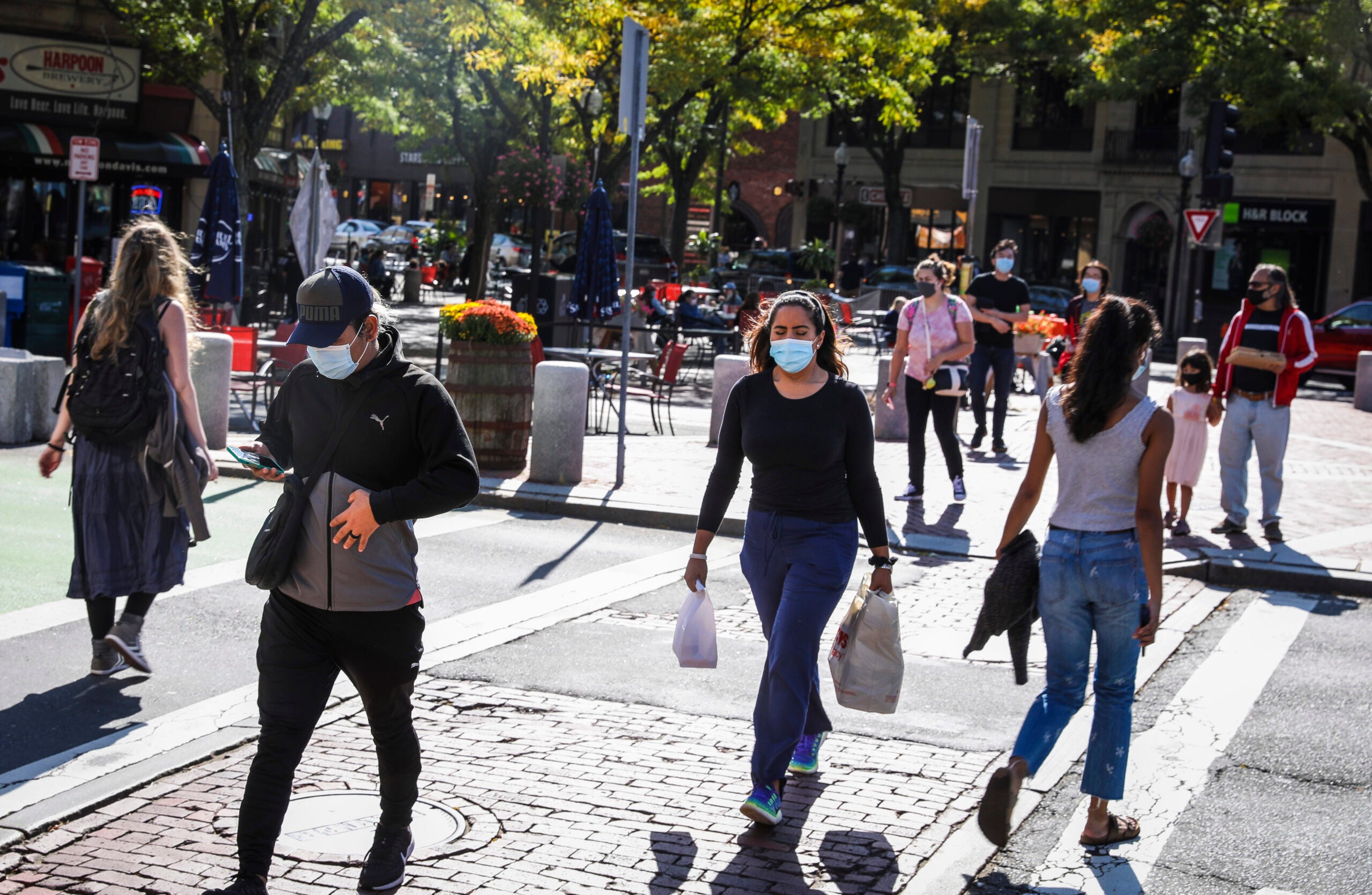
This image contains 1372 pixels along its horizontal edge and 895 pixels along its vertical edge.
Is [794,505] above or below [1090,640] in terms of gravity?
above

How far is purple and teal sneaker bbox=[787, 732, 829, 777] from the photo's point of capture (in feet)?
17.7

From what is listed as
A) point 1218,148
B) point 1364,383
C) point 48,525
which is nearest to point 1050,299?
point 1364,383

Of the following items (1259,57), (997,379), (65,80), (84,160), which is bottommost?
(997,379)

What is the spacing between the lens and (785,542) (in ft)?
16.5

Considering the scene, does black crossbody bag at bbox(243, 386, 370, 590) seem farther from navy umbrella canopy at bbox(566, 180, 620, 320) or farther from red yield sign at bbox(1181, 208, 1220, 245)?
red yield sign at bbox(1181, 208, 1220, 245)

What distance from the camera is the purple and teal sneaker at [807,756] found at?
17.7 ft

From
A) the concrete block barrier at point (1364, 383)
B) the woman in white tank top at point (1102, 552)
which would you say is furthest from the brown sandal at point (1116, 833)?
the concrete block barrier at point (1364, 383)

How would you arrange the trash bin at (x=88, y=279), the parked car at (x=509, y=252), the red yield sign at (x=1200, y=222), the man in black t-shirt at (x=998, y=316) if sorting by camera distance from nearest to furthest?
the man in black t-shirt at (x=998, y=316) < the trash bin at (x=88, y=279) < the red yield sign at (x=1200, y=222) < the parked car at (x=509, y=252)

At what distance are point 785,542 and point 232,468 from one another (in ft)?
26.6

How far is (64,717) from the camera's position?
227 inches

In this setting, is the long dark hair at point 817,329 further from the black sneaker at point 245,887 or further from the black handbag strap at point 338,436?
the black sneaker at point 245,887

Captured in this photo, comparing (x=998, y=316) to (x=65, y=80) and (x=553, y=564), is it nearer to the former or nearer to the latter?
(x=553, y=564)

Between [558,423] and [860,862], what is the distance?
731cm

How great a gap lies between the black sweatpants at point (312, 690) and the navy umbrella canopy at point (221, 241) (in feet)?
43.1
